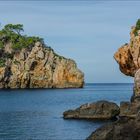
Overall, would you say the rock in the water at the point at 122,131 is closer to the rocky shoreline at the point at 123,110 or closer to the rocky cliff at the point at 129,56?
the rocky shoreline at the point at 123,110

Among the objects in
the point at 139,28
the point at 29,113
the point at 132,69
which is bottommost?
the point at 29,113

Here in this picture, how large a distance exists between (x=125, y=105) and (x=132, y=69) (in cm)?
2584

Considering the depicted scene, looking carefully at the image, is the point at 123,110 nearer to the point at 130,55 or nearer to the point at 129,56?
the point at 129,56

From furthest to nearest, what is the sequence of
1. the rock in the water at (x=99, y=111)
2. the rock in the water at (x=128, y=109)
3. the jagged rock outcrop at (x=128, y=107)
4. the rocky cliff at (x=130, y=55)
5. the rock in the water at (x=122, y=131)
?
1. the rocky cliff at (x=130, y=55)
2. the rock in the water at (x=99, y=111)
3. the rock in the water at (x=128, y=109)
4. the jagged rock outcrop at (x=128, y=107)
5. the rock in the water at (x=122, y=131)

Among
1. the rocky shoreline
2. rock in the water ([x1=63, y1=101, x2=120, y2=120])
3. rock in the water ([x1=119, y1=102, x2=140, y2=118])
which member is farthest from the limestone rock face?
rock in the water ([x1=119, y1=102, x2=140, y2=118])

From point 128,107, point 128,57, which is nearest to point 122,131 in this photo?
point 128,107

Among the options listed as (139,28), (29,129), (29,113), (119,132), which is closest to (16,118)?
(29,113)

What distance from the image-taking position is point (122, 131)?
116 feet

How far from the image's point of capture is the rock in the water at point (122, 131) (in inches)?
1371

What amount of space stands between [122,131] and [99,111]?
42.7 meters

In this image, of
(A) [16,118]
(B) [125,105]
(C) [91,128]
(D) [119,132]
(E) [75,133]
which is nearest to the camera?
(D) [119,132]

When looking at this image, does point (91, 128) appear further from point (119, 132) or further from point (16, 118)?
point (119, 132)

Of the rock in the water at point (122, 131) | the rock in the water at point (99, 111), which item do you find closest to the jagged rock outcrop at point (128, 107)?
the rock in the water at point (122, 131)

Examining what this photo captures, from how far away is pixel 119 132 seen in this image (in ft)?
116
